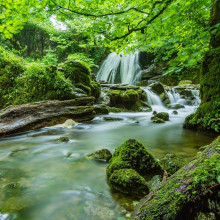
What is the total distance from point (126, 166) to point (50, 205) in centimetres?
105

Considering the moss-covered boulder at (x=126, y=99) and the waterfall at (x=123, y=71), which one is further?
the waterfall at (x=123, y=71)

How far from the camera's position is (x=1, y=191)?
6.77 ft

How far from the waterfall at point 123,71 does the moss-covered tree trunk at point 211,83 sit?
16.3 m

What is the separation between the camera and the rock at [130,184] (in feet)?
6.47

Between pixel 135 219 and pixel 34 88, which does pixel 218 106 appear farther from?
pixel 34 88

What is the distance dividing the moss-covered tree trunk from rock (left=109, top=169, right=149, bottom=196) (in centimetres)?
311

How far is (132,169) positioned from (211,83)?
13.2ft

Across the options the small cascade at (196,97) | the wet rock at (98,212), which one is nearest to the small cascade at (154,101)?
the small cascade at (196,97)

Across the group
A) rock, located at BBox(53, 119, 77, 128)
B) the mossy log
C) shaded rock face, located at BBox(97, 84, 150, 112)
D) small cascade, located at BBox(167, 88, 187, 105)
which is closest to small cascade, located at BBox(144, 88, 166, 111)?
shaded rock face, located at BBox(97, 84, 150, 112)

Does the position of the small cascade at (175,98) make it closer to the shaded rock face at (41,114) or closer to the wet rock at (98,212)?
the shaded rock face at (41,114)

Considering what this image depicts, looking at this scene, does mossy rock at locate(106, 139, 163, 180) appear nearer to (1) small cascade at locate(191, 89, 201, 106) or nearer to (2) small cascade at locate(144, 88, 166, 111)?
(2) small cascade at locate(144, 88, 166, 111)

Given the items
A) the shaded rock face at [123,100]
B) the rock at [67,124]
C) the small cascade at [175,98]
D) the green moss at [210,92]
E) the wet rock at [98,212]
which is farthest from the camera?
the small cascade at [175,98]

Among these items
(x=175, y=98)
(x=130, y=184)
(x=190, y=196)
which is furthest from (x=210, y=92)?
(x=175, y=98)

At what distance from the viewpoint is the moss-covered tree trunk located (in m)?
4.36
